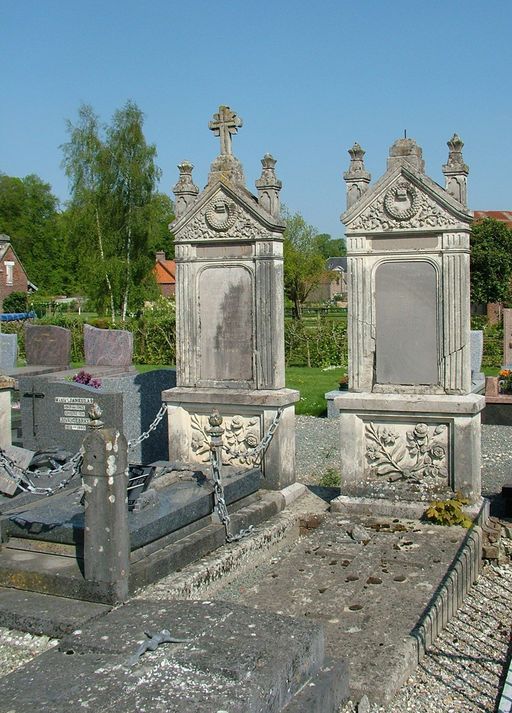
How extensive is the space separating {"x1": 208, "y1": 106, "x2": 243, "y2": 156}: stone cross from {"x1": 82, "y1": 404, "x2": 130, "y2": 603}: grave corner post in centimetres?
424

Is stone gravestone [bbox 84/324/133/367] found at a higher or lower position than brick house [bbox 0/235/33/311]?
lower

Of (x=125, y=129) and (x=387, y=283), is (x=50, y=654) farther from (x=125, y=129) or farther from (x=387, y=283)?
(x=125, y=129)

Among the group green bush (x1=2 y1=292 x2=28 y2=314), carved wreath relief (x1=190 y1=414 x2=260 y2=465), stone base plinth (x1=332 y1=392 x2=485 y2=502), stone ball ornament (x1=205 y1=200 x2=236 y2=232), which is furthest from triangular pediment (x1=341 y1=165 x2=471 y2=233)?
green bush (x1=2 y1=292 x2=28 y2=314)

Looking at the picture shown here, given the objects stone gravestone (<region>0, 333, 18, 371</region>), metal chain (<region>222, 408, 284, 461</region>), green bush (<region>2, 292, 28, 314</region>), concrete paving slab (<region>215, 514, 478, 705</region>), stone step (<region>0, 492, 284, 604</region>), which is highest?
green bush (<region>2, 292, 28, 314</region>)

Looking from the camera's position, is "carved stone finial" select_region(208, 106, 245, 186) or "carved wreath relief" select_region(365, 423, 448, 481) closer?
"carved wreath relief" select_region(365, 423, 448, 481)

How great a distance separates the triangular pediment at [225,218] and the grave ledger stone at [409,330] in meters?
0.87

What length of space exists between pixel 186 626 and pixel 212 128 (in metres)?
5.95

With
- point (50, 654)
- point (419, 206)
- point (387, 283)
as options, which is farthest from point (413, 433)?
point (50, 654)

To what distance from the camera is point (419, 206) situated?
7.87 m

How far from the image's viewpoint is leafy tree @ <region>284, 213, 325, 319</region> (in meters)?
48.0

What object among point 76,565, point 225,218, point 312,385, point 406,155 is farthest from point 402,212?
point 312,385

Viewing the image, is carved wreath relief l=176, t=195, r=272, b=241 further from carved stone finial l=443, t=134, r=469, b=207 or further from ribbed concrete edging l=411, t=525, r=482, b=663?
ribbed concrete edging l=411, t=525, r=482, b=663

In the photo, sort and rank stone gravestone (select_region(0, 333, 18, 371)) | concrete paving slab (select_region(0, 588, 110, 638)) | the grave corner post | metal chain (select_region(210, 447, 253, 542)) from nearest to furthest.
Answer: concrete paving slab (select_region(0, 588, 110, 638)) → the grave corner post → metal chain (select_region(210, 447, 253, 542)) → stone gravestone (select_region(0, 333, 18, 371))

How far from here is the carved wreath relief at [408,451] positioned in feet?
26.0
